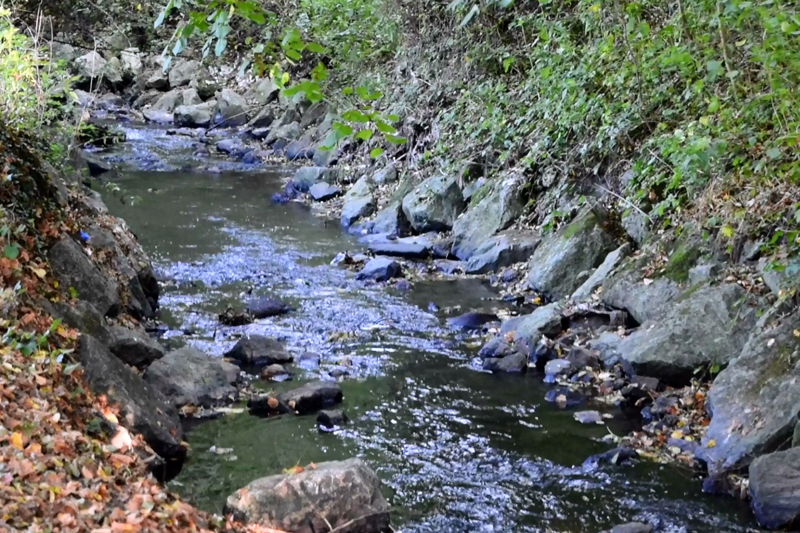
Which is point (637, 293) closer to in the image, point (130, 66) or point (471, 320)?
point (471, 320)

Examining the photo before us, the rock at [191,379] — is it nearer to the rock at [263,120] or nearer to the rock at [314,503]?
the rock at [314,503]

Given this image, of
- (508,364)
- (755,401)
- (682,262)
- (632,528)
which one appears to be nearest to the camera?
(632,528)

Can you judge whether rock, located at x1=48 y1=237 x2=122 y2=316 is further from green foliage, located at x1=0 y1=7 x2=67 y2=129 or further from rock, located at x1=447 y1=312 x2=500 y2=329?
rock, located at x1=447 y1=312 x2=500 y2=329

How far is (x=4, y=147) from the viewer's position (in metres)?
7.41

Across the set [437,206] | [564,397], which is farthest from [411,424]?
[437,206]

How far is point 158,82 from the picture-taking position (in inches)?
1143

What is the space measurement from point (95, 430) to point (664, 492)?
3.74 metres

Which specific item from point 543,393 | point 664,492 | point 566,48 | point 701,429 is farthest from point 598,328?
point 566,48

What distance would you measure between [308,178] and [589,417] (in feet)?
36.2

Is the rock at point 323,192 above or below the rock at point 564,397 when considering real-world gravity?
below

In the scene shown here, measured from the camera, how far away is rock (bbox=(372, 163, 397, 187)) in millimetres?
15602

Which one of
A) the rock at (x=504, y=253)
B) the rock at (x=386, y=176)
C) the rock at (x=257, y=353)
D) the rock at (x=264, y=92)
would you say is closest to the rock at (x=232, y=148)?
the rock at (x=264, y=92)

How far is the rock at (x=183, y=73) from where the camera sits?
2852cm

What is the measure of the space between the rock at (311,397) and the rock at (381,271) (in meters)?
3.81
